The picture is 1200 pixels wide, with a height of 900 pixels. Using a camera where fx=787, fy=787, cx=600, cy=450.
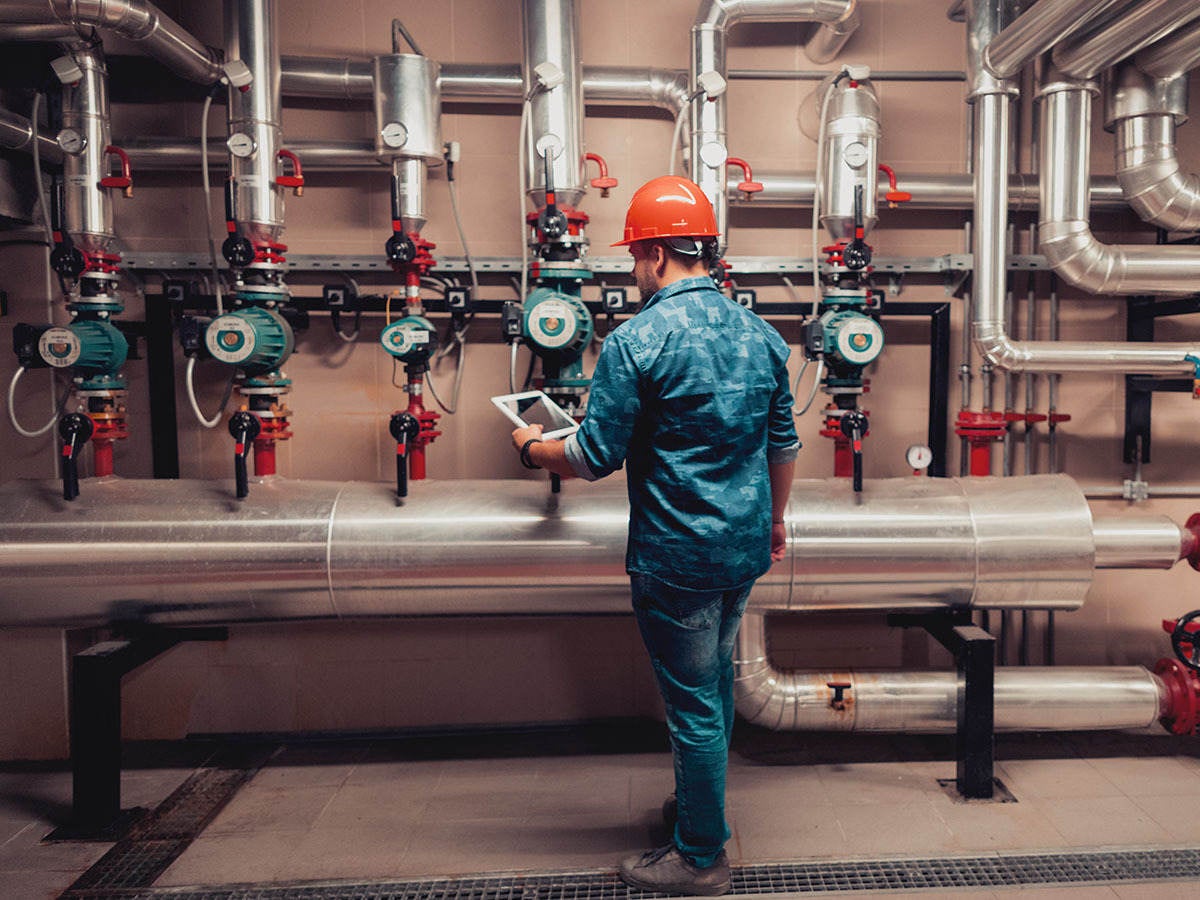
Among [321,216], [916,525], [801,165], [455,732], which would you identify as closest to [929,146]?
[801,165]

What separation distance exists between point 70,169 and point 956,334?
8.54 feet

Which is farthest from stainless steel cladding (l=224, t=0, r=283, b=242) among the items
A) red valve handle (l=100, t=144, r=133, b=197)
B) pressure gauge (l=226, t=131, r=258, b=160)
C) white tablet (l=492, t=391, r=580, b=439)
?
white tablet (l=492, t=391, r=580, b=439)

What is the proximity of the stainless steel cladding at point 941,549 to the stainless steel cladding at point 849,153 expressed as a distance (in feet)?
2.66

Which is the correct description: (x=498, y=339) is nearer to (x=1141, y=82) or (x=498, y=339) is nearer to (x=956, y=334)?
(x=956, y=334)

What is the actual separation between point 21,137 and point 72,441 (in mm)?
887

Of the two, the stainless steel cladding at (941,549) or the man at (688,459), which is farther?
the stainless steel cladding at (941,549)

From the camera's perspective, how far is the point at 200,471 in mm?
2479

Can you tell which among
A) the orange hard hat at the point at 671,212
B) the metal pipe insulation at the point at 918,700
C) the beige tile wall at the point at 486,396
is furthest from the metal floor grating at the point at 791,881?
the orange hard hat at the point at 671,212

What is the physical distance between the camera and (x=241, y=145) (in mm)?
2064

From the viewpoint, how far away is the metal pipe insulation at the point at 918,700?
212 cm

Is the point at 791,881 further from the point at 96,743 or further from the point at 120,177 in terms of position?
the point at 120,177

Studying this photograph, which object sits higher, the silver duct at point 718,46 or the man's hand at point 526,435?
the silver duct at point 718,46

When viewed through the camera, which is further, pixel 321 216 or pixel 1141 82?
pixel 321 216

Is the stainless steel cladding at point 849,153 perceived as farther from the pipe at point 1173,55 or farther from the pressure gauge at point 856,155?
the pipe at point 1173,55
